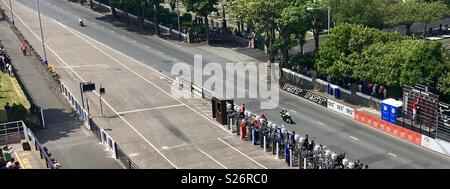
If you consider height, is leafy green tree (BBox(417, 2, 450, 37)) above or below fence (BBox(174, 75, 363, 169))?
above

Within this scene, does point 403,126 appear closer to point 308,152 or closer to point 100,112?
point 308,152

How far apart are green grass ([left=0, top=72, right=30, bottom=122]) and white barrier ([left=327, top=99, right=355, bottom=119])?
3068 cm

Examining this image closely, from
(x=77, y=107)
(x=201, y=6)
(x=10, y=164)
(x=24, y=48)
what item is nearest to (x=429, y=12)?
(x=201, y=6)

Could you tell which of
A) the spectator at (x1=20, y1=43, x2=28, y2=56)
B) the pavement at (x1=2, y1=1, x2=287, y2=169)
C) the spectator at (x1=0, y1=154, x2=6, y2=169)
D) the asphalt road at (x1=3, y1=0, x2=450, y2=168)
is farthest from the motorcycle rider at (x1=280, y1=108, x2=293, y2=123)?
the spectator at (x1=20, y1=43, x2=28, y2=56)

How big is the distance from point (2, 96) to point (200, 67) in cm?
2613

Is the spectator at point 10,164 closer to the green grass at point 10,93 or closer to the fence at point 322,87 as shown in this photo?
the green grass at point 10,93

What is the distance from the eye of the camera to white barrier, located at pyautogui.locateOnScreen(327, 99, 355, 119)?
54344mm

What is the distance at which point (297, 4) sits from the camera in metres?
69.6

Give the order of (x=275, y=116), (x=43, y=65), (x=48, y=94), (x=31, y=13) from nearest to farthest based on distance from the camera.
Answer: (x=275, y=116), (x=48, y=94), (x=43, y=65), (x=31, y=13)

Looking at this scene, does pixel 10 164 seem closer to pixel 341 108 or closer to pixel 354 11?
pixel 341 108

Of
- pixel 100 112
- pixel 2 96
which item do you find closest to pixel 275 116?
pixel 100 112
